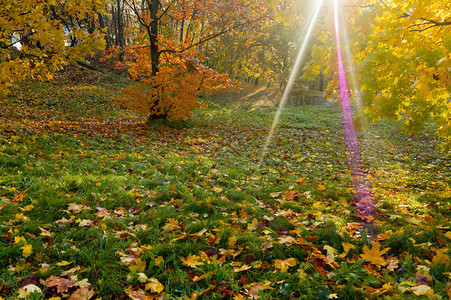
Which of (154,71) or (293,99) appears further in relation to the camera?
(293,99)

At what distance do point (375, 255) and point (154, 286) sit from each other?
79.0 inches

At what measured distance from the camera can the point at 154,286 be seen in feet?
6.64

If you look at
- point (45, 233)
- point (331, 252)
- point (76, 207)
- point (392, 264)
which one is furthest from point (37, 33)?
point (392, 264)

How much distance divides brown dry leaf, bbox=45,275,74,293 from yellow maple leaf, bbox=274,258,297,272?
169 centimetres

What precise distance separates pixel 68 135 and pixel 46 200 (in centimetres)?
447

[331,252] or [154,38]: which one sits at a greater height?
[154,38]

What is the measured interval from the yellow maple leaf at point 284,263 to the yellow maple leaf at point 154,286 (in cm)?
100

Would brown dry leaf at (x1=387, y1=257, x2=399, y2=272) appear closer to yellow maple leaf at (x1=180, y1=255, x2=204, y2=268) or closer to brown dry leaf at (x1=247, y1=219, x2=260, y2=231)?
brown dry leaf at (x1=247, y1=219, x2=260, y2=231)

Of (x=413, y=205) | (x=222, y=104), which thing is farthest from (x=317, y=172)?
(x=222, y=104)

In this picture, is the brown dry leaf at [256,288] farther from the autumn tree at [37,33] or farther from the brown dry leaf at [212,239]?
the autumn tree at [37,33]

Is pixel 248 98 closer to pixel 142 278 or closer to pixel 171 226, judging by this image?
pixel 171 226

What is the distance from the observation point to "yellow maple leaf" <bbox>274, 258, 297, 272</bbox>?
231 cm

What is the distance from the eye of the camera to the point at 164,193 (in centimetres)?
390

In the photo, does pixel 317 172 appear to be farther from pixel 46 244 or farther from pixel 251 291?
pixel 46 244
